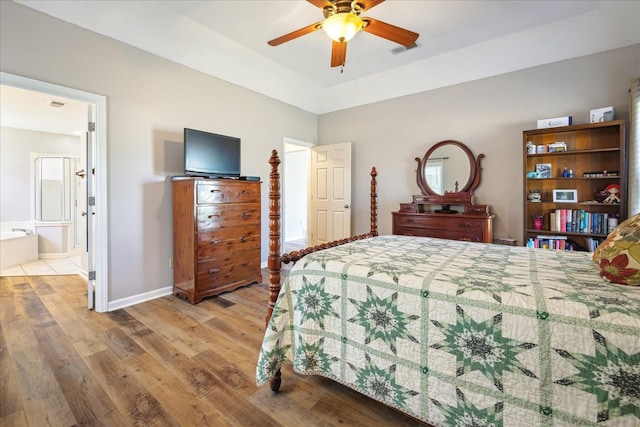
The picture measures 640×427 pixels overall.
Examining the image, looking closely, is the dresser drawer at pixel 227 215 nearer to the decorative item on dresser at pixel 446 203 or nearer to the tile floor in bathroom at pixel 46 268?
the decorative item on dresser at pixel 446 203

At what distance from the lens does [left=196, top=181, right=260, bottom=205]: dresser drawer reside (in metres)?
3.04

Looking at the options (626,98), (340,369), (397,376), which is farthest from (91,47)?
(626,98)

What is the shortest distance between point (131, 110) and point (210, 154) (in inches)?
34.1

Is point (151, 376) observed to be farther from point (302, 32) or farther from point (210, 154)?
point (302, 32)

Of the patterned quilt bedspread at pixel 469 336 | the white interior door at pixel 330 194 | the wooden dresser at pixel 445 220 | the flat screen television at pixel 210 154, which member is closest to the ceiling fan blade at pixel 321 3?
the patterned quilt bedspread at pixel 469 336

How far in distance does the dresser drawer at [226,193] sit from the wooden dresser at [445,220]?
2.03 m

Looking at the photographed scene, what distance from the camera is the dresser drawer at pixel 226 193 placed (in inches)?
119

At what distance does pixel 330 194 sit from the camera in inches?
201

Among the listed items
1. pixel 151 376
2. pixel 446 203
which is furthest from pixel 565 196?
pixel 151 376

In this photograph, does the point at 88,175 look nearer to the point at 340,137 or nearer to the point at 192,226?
the point at 192,226

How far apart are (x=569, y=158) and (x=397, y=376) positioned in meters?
3.43

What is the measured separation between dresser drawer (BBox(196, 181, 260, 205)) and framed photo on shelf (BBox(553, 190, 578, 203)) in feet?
11.6

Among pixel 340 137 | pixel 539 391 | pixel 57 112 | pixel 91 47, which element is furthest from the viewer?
pixel 340 137

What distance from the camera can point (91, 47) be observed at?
2.66 meters
